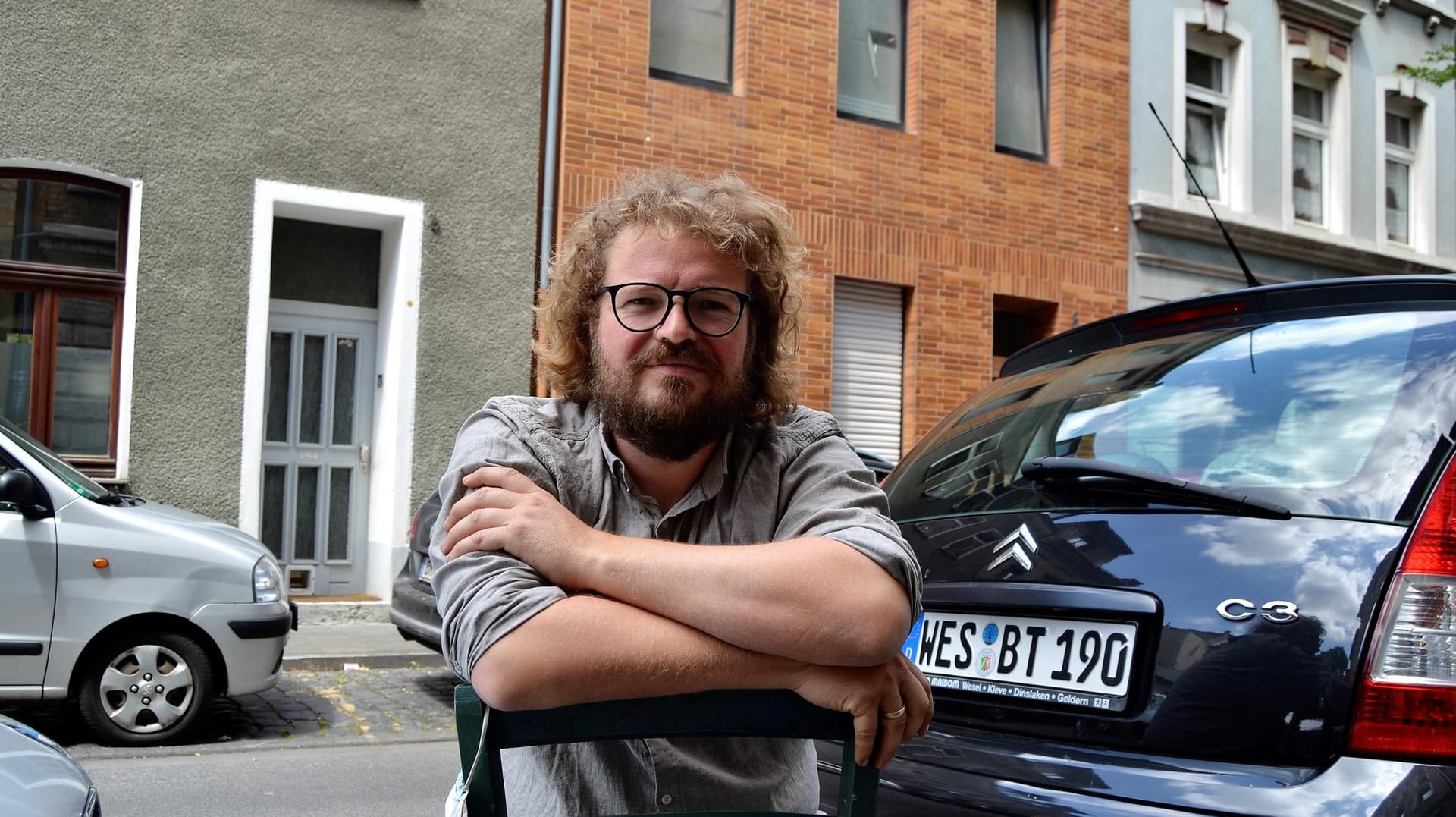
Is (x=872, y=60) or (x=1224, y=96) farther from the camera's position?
(x=1224, y=96)

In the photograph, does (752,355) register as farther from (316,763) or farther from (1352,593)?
(316,763)

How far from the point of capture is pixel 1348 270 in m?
17.4

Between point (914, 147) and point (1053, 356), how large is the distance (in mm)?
10413

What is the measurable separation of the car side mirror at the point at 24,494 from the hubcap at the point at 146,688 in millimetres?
832

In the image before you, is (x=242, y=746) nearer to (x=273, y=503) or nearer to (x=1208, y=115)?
(x=273, y=503)

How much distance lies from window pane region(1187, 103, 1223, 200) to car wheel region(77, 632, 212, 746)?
42.9ft

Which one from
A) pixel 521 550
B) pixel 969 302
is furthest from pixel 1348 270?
pixel 521 550

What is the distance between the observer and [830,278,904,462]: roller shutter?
13297mm

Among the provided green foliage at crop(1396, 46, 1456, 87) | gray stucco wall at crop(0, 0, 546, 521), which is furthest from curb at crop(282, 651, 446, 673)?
green foliage at crop(1396, 46, 1456, 87)

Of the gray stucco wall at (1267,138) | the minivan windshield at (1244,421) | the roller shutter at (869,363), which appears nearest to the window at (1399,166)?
the gray stucco wall at (1267,138)

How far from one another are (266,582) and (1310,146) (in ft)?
49.8

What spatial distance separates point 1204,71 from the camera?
1612 centimetres

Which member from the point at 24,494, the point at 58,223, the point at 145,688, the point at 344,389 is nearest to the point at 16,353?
the point at 58,223

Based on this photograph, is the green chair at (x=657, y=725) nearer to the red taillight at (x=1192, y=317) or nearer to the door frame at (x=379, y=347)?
the red taillight at (x=1192, y=317)
